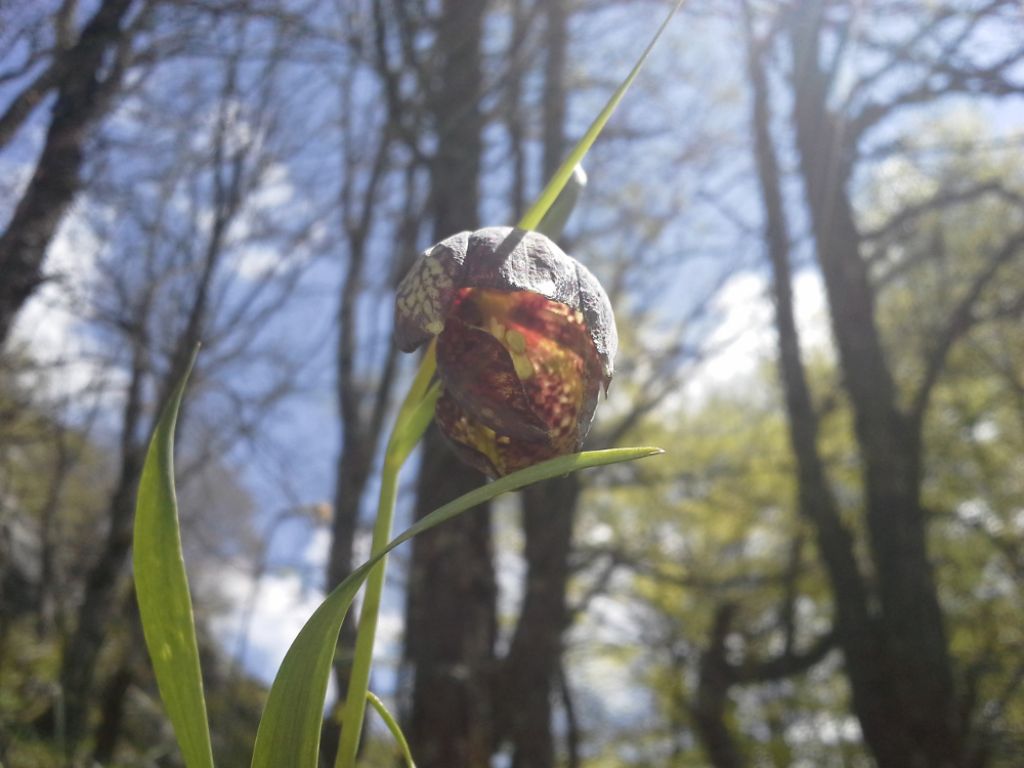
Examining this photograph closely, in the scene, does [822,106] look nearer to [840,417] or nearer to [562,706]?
[562,706]

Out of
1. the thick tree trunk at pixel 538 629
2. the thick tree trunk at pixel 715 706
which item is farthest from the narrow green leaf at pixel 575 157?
the thick tree trunk at pixel 715 706

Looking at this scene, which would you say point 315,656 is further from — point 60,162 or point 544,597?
point 544,597

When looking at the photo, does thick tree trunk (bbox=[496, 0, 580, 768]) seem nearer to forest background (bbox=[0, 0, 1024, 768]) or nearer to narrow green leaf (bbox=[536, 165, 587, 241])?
forest background (bbox=[0, 0, 1024, 768])

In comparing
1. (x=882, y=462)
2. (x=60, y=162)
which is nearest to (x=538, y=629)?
(x=882, y=462)

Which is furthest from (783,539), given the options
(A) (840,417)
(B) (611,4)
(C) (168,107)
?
(C) (168,107)

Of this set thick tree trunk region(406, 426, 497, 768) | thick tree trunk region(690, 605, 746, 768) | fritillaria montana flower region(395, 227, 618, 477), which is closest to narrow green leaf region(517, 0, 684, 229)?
fritillaria montana flower region(395, 227, 618, 477)
